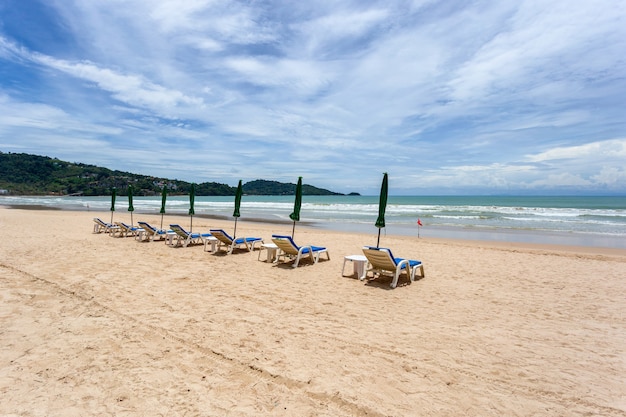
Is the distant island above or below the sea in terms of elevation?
above

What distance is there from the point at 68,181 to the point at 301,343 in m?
100

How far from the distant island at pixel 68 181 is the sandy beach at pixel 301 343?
68783mm

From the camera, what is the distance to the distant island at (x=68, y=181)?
255 ft

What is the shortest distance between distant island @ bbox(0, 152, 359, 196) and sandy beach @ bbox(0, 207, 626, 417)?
226 ft

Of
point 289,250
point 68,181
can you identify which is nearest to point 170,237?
point 289,250

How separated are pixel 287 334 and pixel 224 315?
1106 mm

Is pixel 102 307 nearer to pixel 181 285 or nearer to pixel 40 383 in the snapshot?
pixel 181 285

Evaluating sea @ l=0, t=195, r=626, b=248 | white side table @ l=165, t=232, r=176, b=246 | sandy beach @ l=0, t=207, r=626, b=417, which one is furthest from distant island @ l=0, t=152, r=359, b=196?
sandy beach @ l=0, t=207, r=626, b=417

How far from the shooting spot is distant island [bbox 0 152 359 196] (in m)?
77.9

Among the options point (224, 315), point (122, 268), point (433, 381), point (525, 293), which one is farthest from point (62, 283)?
point (525, 293)

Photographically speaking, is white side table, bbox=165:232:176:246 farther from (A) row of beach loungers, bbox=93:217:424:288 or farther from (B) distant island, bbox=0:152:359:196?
(B) distant island, bbox=0:152:359:196

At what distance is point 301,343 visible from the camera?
3.95 m

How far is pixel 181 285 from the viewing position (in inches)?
248

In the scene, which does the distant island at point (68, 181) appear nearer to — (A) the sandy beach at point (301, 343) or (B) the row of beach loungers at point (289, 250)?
(B) the row of beach loungers at point (289, 250)
